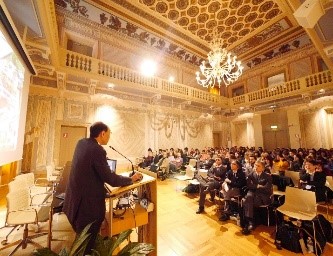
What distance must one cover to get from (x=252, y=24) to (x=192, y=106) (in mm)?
6017

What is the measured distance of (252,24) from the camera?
364 inches

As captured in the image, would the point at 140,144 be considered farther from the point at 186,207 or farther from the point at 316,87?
the point at 316,87

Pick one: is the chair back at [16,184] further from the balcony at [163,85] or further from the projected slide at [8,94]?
the balcony at [163,85]

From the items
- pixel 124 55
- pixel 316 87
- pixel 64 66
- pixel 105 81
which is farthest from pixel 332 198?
pixel 124 55

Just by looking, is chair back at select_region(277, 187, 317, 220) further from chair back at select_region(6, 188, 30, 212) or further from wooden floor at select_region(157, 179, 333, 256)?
chair back at select_region(6, 188, 30, 212)

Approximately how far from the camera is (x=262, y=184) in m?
3.92

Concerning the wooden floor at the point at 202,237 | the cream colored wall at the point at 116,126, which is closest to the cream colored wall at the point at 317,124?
the cream colored wall at the point at 116,126

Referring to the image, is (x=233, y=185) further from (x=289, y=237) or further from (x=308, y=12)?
(x=308, y=12)

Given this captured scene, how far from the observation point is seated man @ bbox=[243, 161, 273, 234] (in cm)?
370

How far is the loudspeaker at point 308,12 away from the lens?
3283 mm

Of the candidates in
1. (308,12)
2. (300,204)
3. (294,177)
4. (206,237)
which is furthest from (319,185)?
(308,12)

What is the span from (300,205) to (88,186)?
3701 millimetres

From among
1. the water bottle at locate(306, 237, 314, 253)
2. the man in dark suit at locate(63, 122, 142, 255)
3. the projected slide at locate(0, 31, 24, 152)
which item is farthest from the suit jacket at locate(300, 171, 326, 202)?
the projected slide at locate(0, 31, 24, 152)

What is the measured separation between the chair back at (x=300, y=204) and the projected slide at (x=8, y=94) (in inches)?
200
